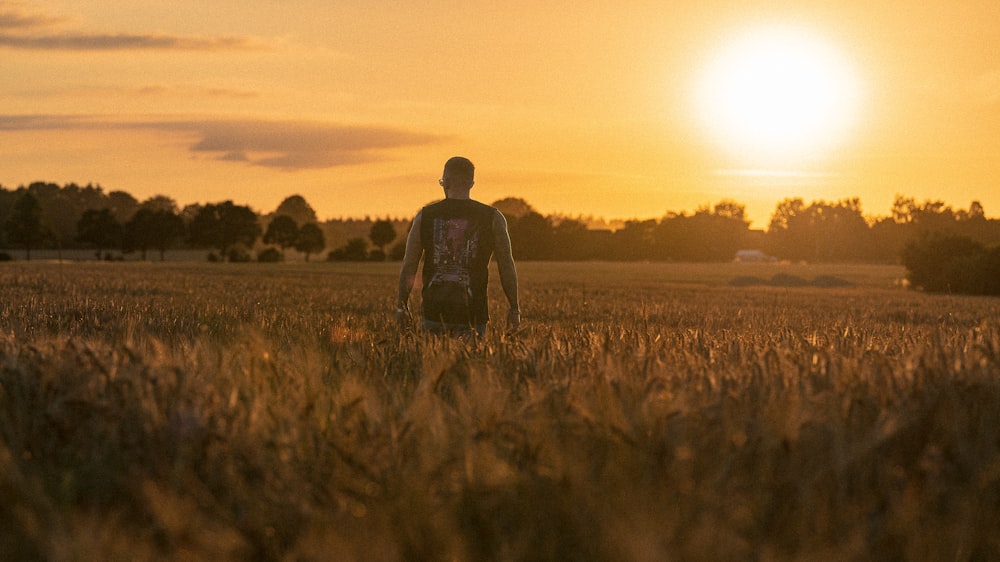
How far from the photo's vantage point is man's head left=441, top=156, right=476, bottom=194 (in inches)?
312

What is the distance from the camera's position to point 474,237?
803 cm

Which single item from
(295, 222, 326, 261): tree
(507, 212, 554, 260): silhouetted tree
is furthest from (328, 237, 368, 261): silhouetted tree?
(295, 222, 326, 261): tree

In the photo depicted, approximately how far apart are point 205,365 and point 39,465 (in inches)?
36.3

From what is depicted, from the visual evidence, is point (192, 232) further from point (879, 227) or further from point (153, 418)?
point (153, 418)

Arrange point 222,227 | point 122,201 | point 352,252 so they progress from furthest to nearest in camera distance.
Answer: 1. point 122,201
2. point 222,227
3. point 352,252

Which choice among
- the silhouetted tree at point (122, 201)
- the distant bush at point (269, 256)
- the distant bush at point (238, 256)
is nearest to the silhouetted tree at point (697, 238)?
the distant bush at point (269, 256)

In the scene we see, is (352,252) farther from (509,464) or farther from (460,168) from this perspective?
(509,464)

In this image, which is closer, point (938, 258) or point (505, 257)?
point (505, 257)

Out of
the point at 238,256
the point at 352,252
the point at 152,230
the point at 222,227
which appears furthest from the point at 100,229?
the point at 352,252

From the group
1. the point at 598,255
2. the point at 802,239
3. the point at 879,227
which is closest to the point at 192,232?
the point at 598,255

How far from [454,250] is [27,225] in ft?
366

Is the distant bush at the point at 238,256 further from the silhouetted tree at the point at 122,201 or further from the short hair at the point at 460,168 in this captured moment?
the short hair at the point at 460,168

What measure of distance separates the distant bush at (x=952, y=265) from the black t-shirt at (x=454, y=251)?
38427mm

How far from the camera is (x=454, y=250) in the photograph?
802cm
